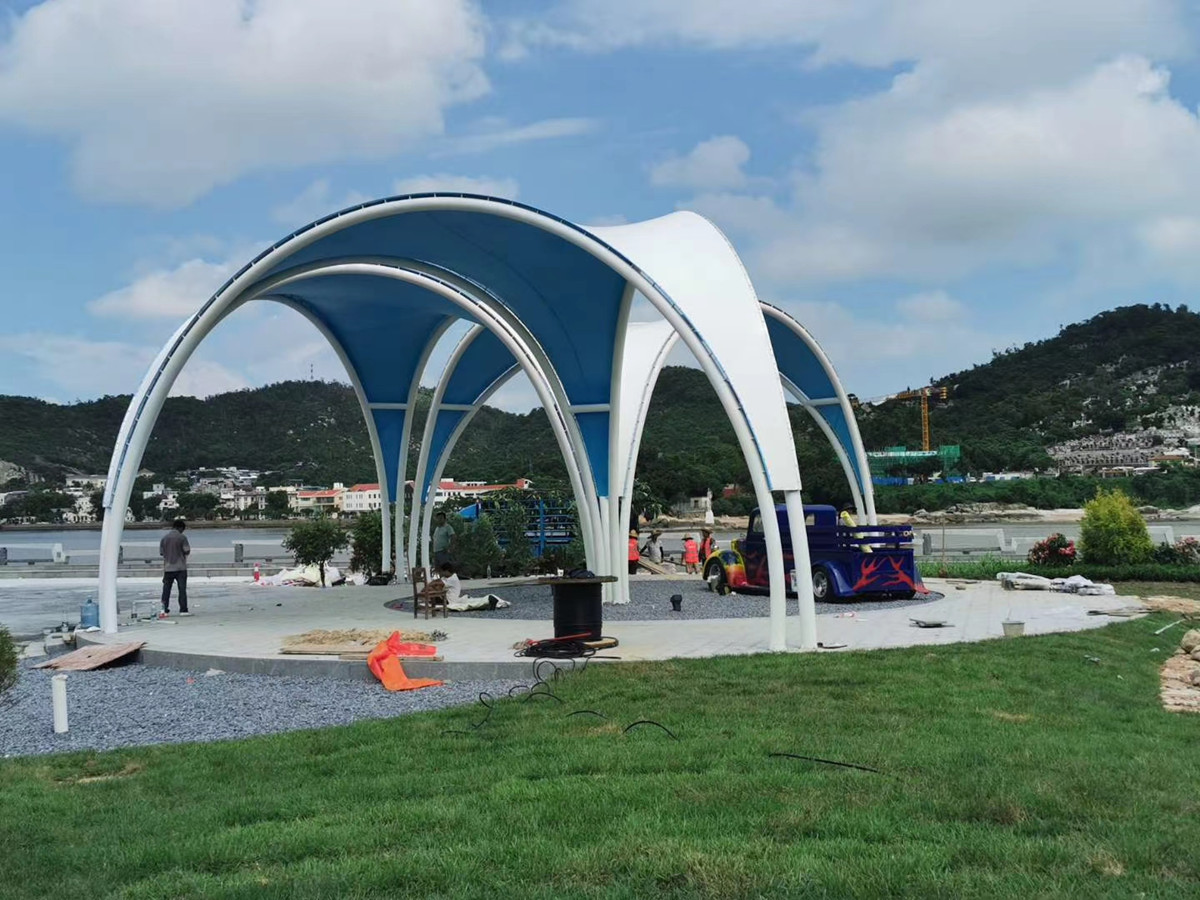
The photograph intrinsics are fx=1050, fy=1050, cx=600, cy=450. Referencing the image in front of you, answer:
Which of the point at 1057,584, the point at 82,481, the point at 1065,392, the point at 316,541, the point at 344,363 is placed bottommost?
the point at 1057,584

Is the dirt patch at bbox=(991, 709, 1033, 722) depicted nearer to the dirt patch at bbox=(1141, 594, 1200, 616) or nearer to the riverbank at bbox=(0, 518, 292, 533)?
the dirt patch at bbox=(1141, 594, 1200, 616)

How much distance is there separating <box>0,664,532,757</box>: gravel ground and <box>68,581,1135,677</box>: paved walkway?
0.70m

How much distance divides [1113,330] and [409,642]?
123 m

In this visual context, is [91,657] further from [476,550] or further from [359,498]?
[359,498]

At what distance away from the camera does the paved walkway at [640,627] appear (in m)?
11.7

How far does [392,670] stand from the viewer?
34.2 feet

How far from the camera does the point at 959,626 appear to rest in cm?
1312

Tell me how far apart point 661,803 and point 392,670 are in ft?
18.7

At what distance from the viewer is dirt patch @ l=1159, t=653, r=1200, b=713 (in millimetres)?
8617

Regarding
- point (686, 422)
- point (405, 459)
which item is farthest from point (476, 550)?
point (686, 422)

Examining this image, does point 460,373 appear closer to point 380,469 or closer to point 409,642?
point 380,469

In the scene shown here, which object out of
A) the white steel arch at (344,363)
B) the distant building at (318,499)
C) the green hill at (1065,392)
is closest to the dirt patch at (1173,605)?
the white steel arch at (344,363)

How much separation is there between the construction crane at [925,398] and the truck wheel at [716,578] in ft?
251

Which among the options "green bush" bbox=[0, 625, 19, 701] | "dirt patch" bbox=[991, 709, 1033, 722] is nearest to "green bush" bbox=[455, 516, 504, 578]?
"green bush" bbox=[0, 625, 19, 701]
